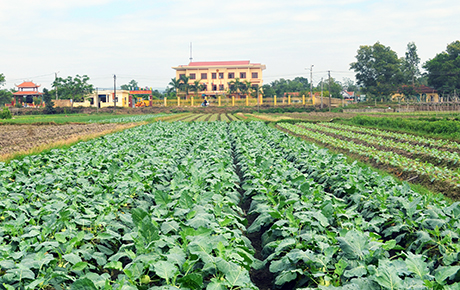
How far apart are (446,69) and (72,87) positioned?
67.7 m

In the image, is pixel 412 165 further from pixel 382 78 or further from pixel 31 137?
pixel 382 78

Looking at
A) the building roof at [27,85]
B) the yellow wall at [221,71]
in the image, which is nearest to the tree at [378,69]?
the yellow wall at [221,71]

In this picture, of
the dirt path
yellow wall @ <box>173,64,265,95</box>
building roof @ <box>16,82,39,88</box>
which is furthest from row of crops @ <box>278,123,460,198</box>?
building roof @ <box>16,82,39,88</box>

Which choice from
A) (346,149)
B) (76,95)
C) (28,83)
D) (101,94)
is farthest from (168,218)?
(28,83)

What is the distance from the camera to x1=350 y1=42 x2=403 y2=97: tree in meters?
73.2

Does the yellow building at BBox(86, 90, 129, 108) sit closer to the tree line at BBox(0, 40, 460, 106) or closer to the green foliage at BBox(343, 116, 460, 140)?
the tree line at BBox(0, 40, 460, 106)

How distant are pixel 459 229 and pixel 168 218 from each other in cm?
349

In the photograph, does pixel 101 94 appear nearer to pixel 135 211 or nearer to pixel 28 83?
pixel 28 83

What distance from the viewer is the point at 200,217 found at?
4570mm

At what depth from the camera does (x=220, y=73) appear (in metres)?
83.8

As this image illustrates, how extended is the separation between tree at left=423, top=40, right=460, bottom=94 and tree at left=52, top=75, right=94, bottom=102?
211 ft

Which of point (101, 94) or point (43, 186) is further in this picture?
point (101, 94)

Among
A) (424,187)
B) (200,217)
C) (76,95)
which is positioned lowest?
(424,187)

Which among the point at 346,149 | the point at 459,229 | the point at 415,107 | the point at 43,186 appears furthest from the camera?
the point at 415,107
